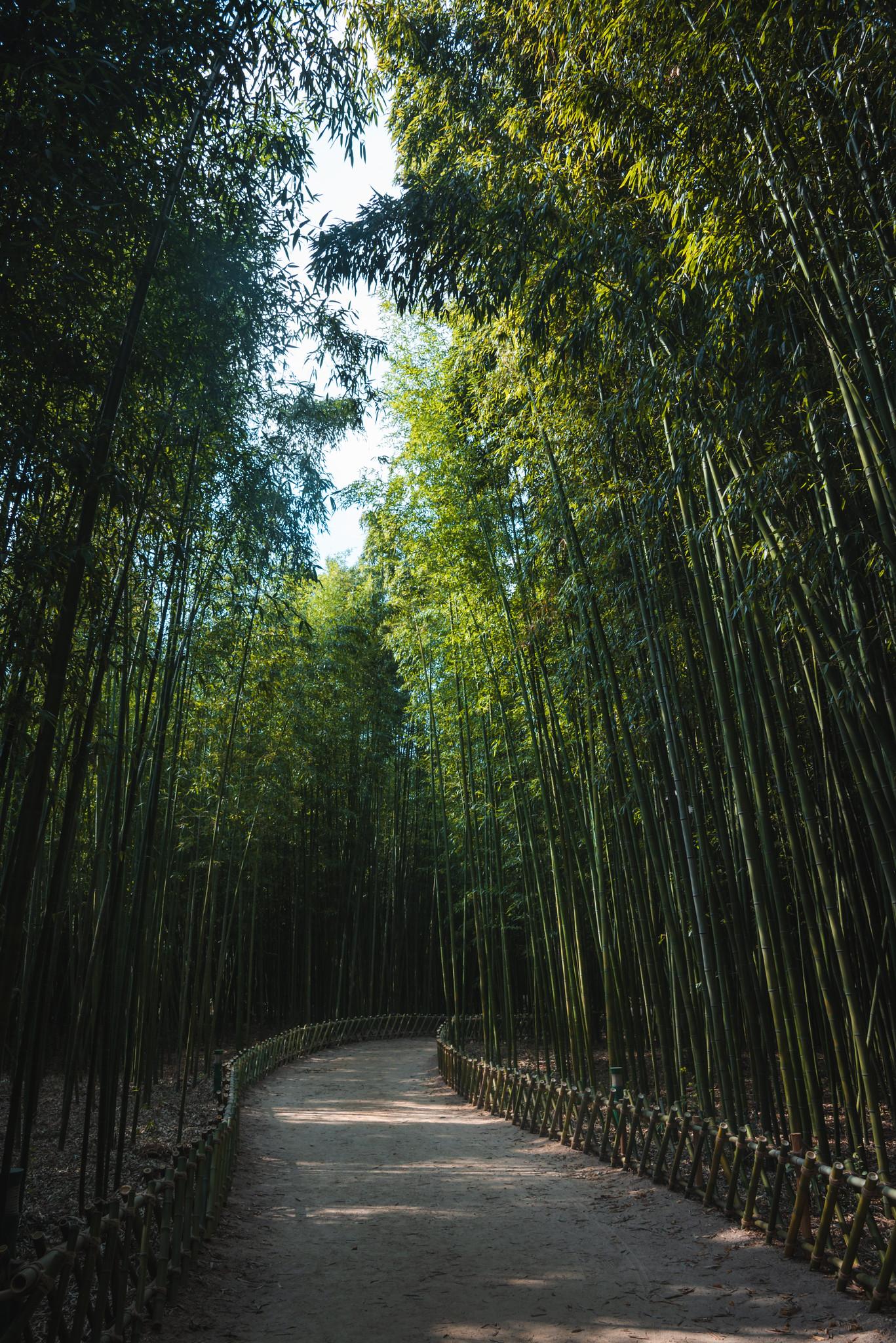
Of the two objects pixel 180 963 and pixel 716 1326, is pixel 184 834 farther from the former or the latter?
pixel 716 1326

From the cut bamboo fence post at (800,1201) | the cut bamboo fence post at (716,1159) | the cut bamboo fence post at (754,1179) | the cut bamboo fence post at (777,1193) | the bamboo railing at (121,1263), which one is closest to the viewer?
the bamboo railing at (121,1263)

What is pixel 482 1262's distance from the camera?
2965 mm

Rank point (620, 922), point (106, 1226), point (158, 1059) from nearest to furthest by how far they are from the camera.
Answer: point (106, 1226) < point (620, 922) < point (158, 1059)

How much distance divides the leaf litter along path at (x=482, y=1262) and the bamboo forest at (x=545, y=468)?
0.55 feet

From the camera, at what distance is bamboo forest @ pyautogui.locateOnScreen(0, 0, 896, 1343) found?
2.51 m

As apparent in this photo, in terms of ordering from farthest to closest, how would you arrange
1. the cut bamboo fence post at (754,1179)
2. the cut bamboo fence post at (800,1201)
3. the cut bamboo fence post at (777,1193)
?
the cut bamboo fence post at (754,1179), the cut bamboo fence post at (777,1193), the cut bamboo fence post at (800,1201)

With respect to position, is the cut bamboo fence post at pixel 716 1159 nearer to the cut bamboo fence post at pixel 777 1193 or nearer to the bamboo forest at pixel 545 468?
the bamboo forest at pixel 545 468

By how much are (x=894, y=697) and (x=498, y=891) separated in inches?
207

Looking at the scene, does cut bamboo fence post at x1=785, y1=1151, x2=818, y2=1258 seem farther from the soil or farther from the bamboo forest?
the soil

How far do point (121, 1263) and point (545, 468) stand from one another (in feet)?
14.2

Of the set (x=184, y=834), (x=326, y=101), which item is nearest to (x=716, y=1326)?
(x=326, y=101)

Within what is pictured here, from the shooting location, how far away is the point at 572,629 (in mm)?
5207

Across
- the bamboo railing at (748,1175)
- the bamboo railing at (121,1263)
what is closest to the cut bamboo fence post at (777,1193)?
the bamboo railing at (748,1175)

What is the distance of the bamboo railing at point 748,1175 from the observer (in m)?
2.53
